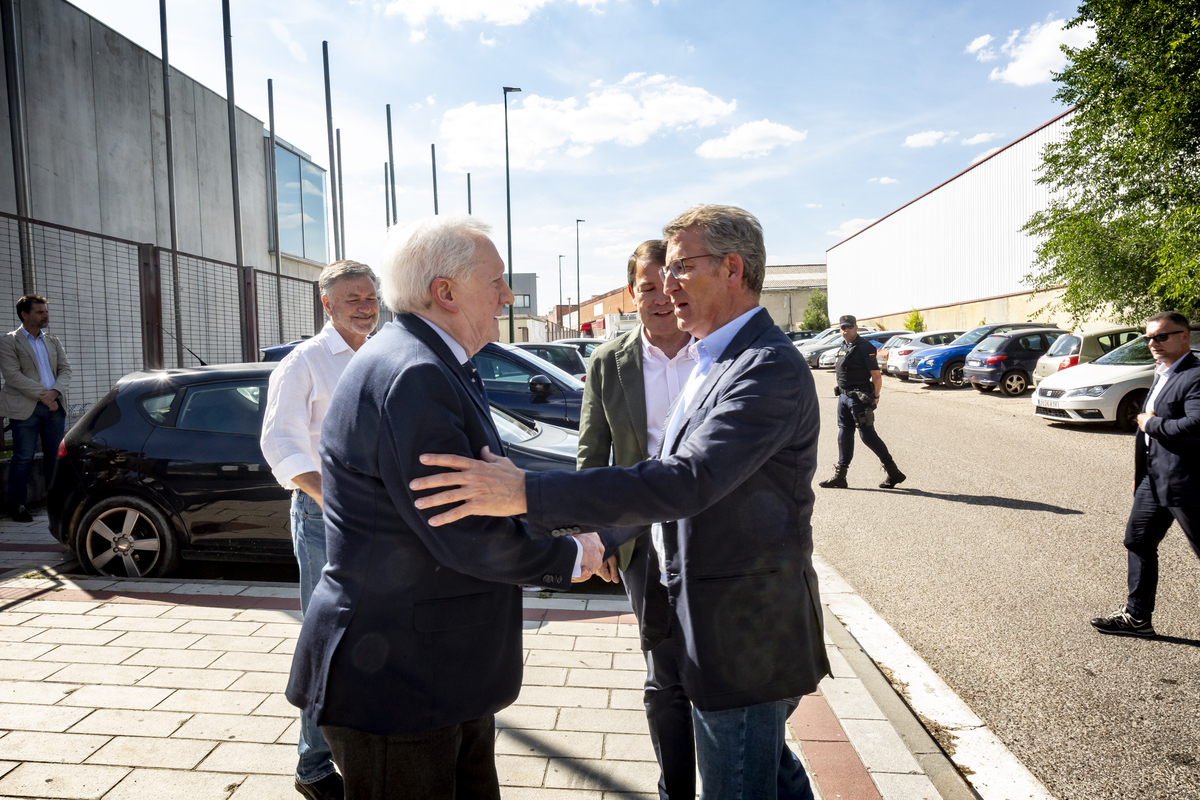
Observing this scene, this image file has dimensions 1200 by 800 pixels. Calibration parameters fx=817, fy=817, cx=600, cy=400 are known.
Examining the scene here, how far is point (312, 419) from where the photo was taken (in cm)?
289

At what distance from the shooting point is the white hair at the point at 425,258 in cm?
179

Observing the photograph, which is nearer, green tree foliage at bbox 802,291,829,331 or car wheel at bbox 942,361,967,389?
car wheel at bbox 942,361,967,389

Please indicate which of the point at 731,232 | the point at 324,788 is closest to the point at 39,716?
the point at 324,788

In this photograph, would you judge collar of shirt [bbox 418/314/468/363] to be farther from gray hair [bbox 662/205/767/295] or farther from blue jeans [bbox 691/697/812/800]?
blue jeans [bbox 691/697/812/800]

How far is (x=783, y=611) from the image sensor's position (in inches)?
72.3

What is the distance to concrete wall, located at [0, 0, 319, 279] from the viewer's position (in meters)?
14.9

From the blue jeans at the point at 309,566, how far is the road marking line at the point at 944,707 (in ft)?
7.17

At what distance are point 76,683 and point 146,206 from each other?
1764 centimetres

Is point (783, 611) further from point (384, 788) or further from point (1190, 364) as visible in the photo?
point (1190, 364)

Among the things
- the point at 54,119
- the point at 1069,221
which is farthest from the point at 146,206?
the point at 1069,221

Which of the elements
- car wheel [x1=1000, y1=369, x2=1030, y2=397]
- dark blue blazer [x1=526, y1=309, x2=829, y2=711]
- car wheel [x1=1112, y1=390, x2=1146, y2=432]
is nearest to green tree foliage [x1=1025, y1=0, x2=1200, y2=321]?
car wheel [x1=1000, y1=369, x2=1030, y2=397]

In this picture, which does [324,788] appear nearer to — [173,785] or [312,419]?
[173,785]

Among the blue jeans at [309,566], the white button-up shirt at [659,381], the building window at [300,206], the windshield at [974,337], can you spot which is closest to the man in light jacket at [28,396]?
the blue jeans at [309,566]

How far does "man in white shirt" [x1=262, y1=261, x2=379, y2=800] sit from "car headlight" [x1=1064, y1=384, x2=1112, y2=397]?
12348mm
